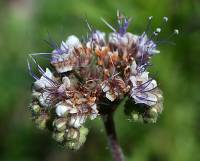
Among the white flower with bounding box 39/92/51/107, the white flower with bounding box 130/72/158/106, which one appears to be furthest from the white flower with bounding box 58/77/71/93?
the white flower with bounding box 130/72/158/106

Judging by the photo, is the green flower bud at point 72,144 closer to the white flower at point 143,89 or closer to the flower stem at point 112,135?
the flower stem at point 112,135

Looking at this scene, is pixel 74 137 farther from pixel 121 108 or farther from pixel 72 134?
pixel 121 108

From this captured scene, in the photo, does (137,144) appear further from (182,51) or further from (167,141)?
(182,51)

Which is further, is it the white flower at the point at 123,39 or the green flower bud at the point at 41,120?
the white flower at the point at 123,39

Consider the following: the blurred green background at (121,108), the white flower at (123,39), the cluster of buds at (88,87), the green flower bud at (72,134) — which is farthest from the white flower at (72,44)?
the blurred green background at (121,108)

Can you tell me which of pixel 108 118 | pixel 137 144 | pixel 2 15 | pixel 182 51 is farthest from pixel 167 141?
pixel 2 15
